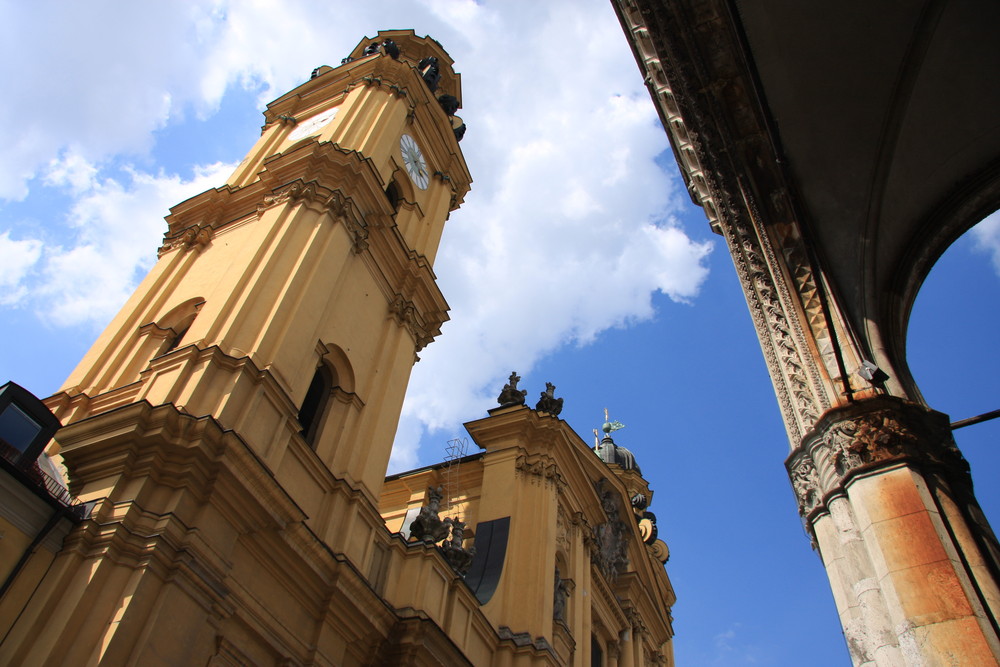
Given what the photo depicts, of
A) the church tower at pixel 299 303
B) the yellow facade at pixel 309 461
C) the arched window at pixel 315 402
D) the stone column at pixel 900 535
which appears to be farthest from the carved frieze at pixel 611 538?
the stone column at pixel 900 535

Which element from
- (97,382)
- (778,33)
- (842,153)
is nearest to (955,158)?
(842,153)

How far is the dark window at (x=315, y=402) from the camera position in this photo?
1403 cm

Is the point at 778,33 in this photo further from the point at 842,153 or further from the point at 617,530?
the point at 617,530

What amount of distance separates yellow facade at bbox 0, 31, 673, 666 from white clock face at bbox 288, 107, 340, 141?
0.11 metres

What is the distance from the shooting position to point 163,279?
16359 mm

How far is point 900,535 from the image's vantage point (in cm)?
466

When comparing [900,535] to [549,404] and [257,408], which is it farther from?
[549,404]

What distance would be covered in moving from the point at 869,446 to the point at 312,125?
1892 centimetres

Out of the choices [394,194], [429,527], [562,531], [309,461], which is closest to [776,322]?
[309,461]

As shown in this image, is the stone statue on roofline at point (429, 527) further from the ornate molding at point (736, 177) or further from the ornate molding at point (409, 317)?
the ornate molding at point (736, 177)

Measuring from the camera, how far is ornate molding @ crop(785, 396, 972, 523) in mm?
5043

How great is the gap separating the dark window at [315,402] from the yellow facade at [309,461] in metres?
0.04

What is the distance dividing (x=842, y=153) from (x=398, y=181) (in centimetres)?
1462

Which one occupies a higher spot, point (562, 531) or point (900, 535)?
point (562, 531)
